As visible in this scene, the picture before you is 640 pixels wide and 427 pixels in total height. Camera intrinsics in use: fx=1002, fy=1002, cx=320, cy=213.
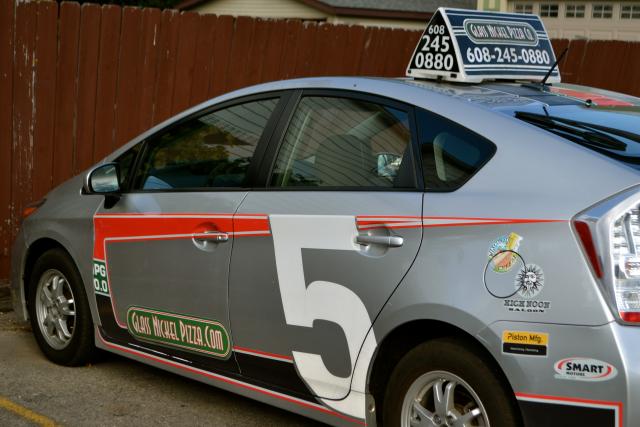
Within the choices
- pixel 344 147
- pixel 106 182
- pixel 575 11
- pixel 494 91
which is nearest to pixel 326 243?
pixel 344 147

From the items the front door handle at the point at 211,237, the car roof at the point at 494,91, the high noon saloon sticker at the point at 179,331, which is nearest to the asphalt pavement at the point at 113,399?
the high noon saloon sticker at the point at 179,331

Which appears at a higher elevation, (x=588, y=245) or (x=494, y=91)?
(x=494, y=91)

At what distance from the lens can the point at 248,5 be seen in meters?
25.0

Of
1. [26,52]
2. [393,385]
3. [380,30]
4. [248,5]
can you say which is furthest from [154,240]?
[248,5]

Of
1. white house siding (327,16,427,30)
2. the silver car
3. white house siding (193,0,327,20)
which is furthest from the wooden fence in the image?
white house siding (193,0,327,20)

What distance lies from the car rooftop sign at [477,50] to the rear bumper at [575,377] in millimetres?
1543

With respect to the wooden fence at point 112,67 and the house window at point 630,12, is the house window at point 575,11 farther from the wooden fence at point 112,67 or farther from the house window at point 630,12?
the wooden fence at point 112,67

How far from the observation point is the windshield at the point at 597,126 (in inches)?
136

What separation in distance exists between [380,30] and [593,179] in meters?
5.67

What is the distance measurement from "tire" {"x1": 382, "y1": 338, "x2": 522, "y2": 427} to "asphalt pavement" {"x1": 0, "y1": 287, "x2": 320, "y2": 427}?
44.3 inches

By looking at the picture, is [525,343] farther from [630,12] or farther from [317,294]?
[630,12]

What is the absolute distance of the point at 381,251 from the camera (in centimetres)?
379

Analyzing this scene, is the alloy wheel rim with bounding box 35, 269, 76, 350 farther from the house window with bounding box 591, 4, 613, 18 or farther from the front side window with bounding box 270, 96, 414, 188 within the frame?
the house window with bounding box 591, 4, 613, 18

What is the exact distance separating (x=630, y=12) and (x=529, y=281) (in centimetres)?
1491
